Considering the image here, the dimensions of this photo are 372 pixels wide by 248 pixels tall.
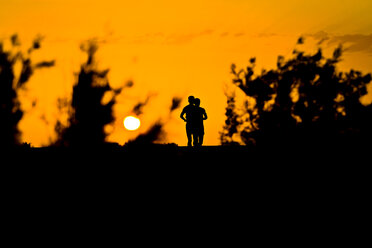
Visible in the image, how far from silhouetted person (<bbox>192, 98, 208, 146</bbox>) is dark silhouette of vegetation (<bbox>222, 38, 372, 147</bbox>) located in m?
22.6

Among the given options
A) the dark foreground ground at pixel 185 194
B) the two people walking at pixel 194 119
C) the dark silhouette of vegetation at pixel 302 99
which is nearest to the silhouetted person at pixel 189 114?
the two people walking at pixel 194 119

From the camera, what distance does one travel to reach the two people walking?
12672 mm

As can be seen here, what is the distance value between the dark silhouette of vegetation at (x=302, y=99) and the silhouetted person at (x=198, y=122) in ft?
74.2

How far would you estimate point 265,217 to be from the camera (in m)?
8.67

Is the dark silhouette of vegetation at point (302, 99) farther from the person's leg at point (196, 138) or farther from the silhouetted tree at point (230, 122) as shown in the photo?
the person's leg at point (196, 138)

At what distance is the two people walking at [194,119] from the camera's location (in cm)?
1267

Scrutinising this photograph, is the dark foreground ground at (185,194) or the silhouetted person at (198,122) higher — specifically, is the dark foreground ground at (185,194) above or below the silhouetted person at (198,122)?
below

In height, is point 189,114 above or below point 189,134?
above

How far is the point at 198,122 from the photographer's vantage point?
1278 centimetres

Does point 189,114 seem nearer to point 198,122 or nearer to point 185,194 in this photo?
point 198,122

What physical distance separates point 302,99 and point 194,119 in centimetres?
2738

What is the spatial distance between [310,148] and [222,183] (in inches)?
106

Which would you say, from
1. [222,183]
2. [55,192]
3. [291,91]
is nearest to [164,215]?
[222,183]

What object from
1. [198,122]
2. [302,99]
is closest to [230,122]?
[302,99]
